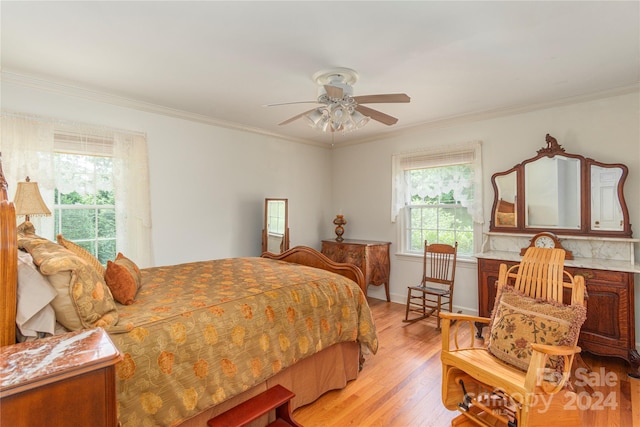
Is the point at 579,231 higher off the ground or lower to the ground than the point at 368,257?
higher

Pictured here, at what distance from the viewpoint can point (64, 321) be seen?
55.3 inches

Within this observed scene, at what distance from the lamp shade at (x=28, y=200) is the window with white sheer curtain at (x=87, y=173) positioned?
36 centimetres

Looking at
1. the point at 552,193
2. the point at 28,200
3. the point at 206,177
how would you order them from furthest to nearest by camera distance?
the point at 206,177
the point at 552,193
the point at 28,200

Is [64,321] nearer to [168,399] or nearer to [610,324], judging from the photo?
[168,399]

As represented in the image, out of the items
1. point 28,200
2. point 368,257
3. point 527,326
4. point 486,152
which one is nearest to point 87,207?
point 28,200

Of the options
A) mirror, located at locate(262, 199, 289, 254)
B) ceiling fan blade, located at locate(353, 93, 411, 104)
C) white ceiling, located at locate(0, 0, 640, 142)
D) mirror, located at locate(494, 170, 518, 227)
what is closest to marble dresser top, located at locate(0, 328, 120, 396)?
white ceiling, located at locate(0, 0, 640, 142)

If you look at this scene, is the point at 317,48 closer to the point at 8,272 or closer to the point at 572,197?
the point at 8,272

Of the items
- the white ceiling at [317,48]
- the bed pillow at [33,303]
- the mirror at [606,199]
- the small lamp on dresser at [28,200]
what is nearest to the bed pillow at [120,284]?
the bed pillow at [33,303]

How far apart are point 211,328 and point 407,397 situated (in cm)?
152

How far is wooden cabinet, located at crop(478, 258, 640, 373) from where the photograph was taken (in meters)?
2.65

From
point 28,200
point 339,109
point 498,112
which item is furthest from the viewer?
point 498,112

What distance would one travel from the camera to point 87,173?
3.15 m

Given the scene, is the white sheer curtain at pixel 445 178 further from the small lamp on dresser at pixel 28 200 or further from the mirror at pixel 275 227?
the small lamp on dresser at pixel 28 200

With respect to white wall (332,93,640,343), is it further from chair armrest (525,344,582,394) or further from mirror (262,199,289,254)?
chair armrest (525,344,582,394)
